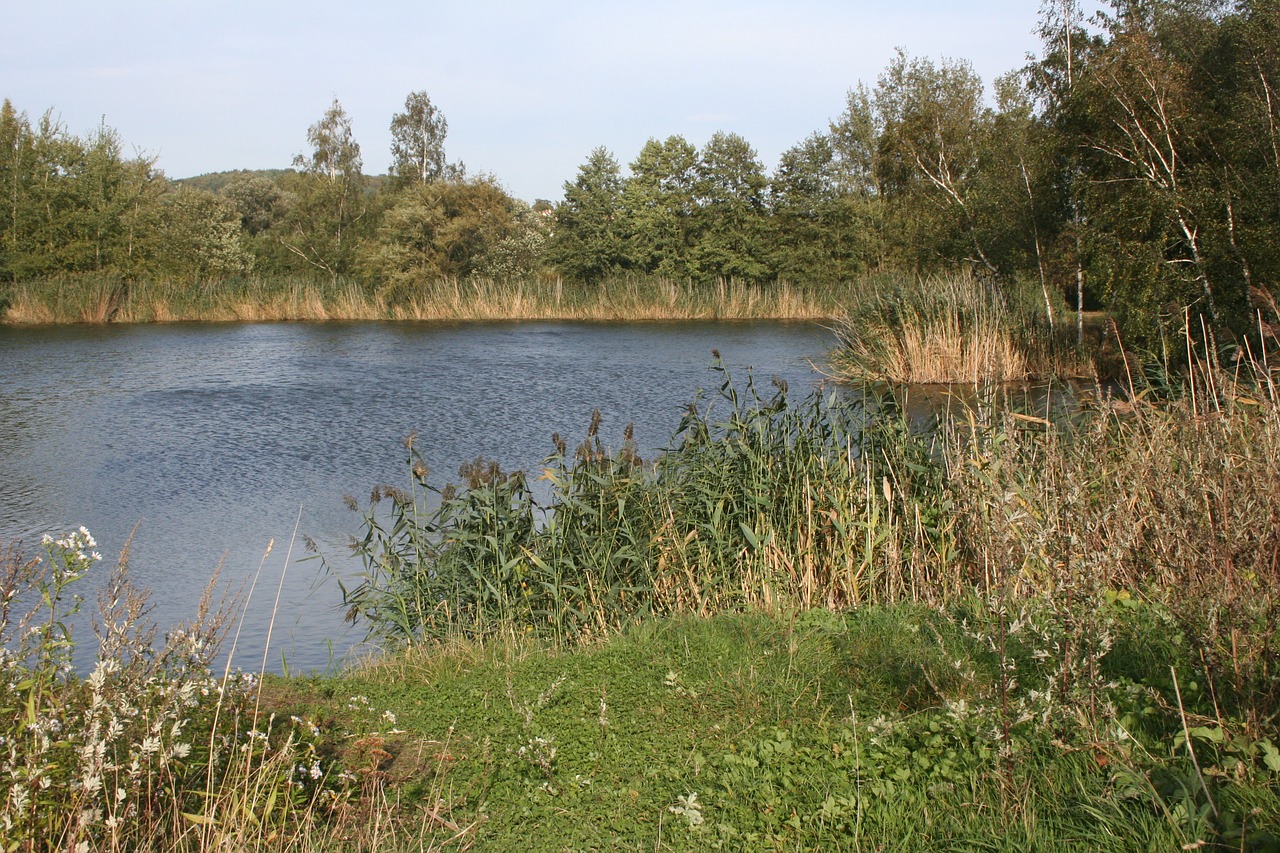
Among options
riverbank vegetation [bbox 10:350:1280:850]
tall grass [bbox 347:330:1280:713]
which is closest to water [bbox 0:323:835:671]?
tall grass [bbox 347:330:1280:713]

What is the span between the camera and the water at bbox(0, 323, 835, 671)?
8.32 m

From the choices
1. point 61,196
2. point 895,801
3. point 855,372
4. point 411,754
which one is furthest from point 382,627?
point 61,196

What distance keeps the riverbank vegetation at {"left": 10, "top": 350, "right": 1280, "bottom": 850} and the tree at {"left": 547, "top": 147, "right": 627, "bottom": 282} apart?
1419 inches

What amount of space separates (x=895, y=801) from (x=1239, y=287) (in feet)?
37.2

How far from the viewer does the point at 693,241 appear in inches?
1683

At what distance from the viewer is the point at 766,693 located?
4.29 m

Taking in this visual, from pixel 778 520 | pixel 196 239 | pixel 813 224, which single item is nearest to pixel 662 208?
pixel 813 224

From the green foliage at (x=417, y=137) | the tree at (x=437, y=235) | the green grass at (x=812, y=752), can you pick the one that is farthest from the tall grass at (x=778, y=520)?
the green foliage at (x=417, y=137)

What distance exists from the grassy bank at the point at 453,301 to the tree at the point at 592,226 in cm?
363

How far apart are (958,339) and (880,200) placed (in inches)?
830

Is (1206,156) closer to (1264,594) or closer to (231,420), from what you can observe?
(1264,594)

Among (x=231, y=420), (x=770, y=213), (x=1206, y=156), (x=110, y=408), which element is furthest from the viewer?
(x=770, y=213)

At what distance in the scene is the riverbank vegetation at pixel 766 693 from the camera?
3.07 m

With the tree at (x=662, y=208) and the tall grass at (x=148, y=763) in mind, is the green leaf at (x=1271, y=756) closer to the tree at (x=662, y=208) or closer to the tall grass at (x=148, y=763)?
the tall grass at (x=148, y=763)
